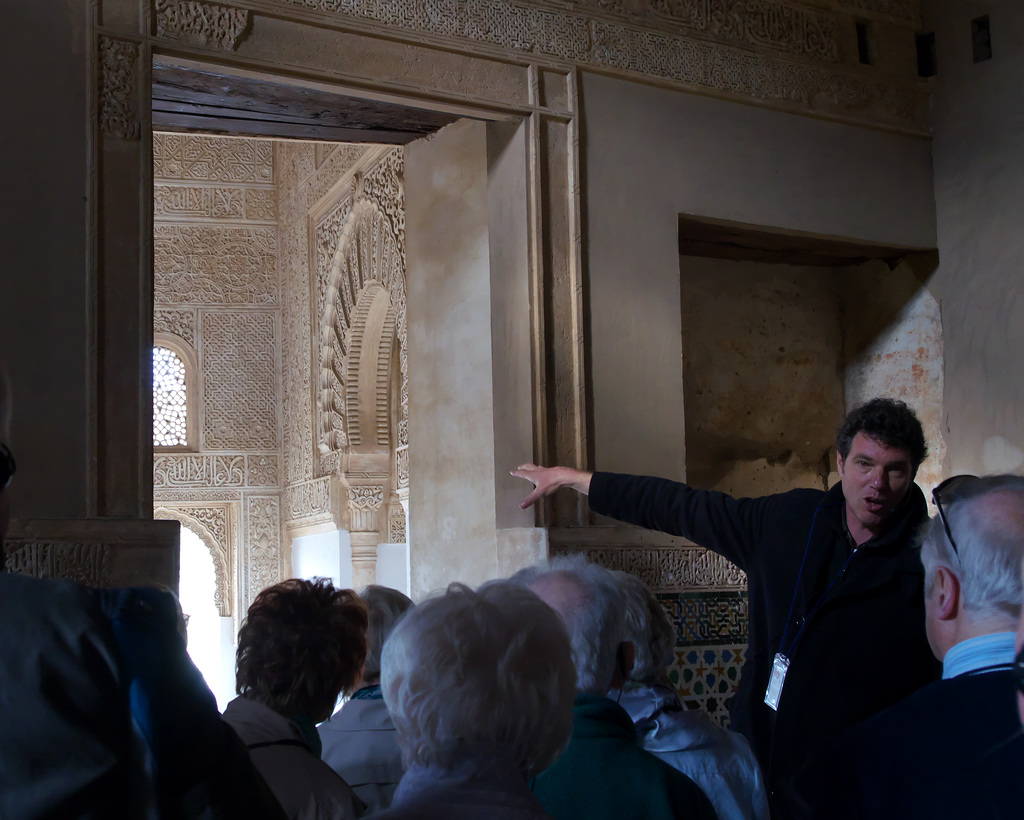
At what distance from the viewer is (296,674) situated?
167 cm

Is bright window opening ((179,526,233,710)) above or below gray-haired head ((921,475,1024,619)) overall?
below

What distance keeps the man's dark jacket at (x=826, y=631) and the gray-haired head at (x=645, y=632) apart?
37 cm

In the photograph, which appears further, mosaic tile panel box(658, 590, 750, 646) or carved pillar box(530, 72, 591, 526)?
mosaic tile panel box(658, 590, 750, 646)

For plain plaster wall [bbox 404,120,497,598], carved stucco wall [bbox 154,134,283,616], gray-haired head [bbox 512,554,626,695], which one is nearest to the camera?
gray-haired head [bbox 512,554,626,695]

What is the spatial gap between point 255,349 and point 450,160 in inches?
217

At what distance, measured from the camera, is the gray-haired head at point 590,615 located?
1.64 metres

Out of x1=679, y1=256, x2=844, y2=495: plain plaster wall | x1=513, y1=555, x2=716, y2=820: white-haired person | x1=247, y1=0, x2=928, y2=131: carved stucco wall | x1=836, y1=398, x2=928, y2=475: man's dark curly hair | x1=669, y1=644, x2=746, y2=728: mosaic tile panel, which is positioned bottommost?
x1=669, y1=644, x2=746, y2=728: mosaic tile panel

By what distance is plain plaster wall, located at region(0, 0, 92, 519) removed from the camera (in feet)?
8.98

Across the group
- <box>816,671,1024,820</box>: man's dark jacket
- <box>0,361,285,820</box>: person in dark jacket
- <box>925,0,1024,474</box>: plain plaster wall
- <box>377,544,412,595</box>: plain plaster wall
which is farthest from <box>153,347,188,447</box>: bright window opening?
<box>816,671,1024,820</box>: man's dark jacket

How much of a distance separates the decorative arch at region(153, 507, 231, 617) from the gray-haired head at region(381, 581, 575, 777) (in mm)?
8102

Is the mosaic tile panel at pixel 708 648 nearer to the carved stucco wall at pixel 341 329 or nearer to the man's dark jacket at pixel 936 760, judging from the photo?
the man's dark jacket at pixel 936 760

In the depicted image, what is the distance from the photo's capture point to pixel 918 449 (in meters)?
2.33

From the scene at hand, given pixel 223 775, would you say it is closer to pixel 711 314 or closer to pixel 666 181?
pixel 666 181

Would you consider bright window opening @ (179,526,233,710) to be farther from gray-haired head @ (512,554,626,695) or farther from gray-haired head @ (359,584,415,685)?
gray-haired head @ (512,554,626,695)
